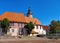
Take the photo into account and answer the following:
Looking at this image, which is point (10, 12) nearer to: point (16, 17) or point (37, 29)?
point (16, 17)

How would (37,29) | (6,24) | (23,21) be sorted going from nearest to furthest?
(6,24)
(23,21)
(37,29)

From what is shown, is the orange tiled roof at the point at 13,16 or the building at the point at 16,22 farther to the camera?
the orange tiled roof at the point at 13,16

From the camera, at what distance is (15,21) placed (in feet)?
260

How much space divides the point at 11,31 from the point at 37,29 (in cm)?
1585

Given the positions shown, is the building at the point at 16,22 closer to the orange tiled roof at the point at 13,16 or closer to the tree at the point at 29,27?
the orange tiled roof at the point at 13,16

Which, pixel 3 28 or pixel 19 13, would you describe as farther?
pixel 19 13

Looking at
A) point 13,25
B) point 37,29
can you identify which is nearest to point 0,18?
point 13,25

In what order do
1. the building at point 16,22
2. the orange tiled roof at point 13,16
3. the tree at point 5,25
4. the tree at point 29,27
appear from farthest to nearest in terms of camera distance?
the orange tiled roof at point 13,16, the building at point 16,22, the tree at point 29,27, the tree at point 5,25

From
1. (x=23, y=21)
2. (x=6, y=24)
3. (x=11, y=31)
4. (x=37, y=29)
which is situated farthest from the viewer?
(x=37, y=29)

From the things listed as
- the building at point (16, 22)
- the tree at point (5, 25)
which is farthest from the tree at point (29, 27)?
the tree at point (5, 25)

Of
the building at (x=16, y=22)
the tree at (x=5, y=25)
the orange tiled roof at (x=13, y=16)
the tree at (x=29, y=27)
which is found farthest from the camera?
the orange tiled roof at (x=13, y=16)

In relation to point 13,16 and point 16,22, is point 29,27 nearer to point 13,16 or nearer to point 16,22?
point 16,22

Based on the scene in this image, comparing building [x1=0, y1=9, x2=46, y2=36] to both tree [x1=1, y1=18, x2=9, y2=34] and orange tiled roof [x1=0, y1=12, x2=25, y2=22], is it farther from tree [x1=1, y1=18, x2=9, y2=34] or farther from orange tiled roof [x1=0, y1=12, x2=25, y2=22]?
tree [x1=1, y1=18, x2=9, y2=34]

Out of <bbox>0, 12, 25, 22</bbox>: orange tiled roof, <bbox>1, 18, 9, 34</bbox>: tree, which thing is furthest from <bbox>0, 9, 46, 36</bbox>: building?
<bbox>1, 18, 9, 34</bbox>: tree
